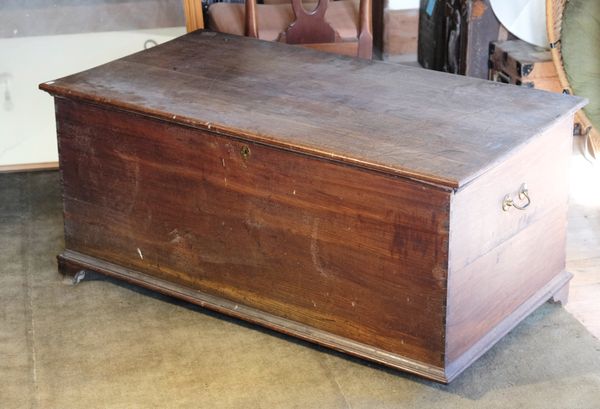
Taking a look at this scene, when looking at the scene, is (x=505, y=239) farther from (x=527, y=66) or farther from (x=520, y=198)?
(x=527, y=66)

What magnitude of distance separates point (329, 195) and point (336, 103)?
31 centimetres

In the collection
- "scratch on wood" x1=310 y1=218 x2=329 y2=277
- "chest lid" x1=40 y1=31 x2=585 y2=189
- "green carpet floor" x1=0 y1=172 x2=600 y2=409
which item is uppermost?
"chest lid" x1=40 y1=31 x2=585 y2=189

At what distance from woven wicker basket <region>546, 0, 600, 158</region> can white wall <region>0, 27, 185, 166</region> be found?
3.86 ft

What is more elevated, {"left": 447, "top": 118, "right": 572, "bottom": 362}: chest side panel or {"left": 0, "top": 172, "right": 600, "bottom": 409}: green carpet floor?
{"left": 447, "top": 118, "right": 572, "bottom": 362}: chest side panel

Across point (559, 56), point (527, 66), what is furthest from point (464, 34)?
point (559, 56)

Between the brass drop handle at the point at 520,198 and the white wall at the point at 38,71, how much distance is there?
1.54 metres

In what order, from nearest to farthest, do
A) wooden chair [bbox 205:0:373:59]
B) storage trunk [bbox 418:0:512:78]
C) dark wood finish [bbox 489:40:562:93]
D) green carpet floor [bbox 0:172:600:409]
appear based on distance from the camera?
green carpet floor [bbox 0:172:600:409], wooden chair [bbox 205:0:373:59], dark wood finish [bbox 489:40:562:93], storage trunk [bbox 418:0:512:78]

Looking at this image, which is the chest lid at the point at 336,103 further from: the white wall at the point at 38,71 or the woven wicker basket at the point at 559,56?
the woven wicker basket at the point at 559,56

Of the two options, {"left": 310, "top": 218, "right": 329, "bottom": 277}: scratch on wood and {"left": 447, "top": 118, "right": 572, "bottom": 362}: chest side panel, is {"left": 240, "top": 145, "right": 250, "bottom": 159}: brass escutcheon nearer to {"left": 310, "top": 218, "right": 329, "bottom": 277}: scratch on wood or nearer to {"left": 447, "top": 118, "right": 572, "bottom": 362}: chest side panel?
{"left": 310, "top": 218, "right": 329, "bottom": 277}: scratch on wood

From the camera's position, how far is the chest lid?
209 cm

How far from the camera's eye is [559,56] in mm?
3189

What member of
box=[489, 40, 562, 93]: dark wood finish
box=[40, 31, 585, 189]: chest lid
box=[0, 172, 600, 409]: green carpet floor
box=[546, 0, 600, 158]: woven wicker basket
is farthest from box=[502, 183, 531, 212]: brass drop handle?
box=[489, 40, 562, 93]: dark wood finish

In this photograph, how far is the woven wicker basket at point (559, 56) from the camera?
10.3ft

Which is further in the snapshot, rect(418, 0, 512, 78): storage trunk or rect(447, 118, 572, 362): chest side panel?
rect(418, 0, 512, 78): storage trunk
